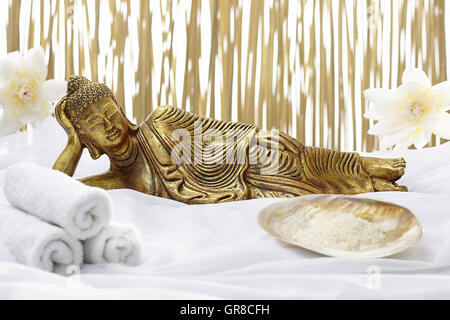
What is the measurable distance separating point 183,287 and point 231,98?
1327mm

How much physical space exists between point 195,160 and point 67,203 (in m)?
0.55

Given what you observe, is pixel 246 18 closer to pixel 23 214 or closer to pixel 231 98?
pixel 231 98

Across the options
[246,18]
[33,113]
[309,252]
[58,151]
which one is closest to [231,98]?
[246,18]

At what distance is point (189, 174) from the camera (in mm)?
1142

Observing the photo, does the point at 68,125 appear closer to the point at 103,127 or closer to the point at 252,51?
the point at 103,127

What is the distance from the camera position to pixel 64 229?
620 mm

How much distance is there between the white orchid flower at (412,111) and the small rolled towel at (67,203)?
76 cm

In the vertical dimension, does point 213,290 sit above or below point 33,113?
below

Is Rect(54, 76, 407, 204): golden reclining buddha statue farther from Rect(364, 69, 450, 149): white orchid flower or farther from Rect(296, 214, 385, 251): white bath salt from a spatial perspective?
Rect(296, 214, 385, 251): white bath salt

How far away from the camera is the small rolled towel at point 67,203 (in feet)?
2.02

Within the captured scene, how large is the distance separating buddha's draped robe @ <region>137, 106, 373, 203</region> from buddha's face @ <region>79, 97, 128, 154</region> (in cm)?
7

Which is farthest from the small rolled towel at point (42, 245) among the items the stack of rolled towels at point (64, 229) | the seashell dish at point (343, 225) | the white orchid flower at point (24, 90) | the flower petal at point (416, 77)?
the flower petal at point (416, 77)

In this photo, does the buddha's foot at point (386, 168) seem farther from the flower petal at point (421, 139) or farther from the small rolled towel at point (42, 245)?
the small rolled towel at point (42, 245)

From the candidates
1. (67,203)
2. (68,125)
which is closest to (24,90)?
(68,125)
